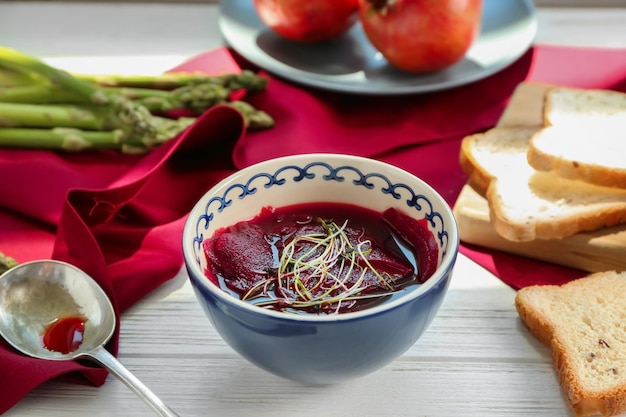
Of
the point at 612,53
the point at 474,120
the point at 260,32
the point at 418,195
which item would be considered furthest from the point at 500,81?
the point at 418,195

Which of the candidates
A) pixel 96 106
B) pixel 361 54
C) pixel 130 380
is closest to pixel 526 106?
pixel 361 54

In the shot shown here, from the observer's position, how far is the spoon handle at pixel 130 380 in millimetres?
1271

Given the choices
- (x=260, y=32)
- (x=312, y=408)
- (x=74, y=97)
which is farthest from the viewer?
(x=260, y=32)

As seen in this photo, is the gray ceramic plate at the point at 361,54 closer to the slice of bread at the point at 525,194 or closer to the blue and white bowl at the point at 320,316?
the slice of bread at the point at 525,194

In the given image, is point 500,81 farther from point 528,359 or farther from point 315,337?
point 315,337

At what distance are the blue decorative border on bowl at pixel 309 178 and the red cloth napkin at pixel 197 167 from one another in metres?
0.26

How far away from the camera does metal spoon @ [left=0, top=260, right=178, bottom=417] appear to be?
1.38 metres

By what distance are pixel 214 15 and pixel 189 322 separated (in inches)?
63.1

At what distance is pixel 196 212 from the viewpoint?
136cm

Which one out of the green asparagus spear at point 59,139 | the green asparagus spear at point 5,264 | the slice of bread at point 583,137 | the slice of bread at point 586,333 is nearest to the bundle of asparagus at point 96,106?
the green asparagus spear at point 59,139

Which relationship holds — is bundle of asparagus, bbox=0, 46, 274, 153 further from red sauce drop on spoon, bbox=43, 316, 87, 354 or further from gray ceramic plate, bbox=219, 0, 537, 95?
red sauce drop on spoon, bbox=43, 316, 87, 354

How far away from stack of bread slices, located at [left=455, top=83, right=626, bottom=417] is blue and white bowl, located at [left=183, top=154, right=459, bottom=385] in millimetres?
299

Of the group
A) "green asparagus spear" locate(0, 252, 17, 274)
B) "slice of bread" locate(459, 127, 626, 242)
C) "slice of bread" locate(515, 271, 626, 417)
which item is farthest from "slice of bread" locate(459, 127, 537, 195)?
Answer: "green asparagus spear" locate(0, 252, 17, 274)

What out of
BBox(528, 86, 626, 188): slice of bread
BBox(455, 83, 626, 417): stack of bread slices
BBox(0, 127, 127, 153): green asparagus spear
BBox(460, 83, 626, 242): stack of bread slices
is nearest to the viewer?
BBox(455, 83, 626, 417): stack of bread slices
